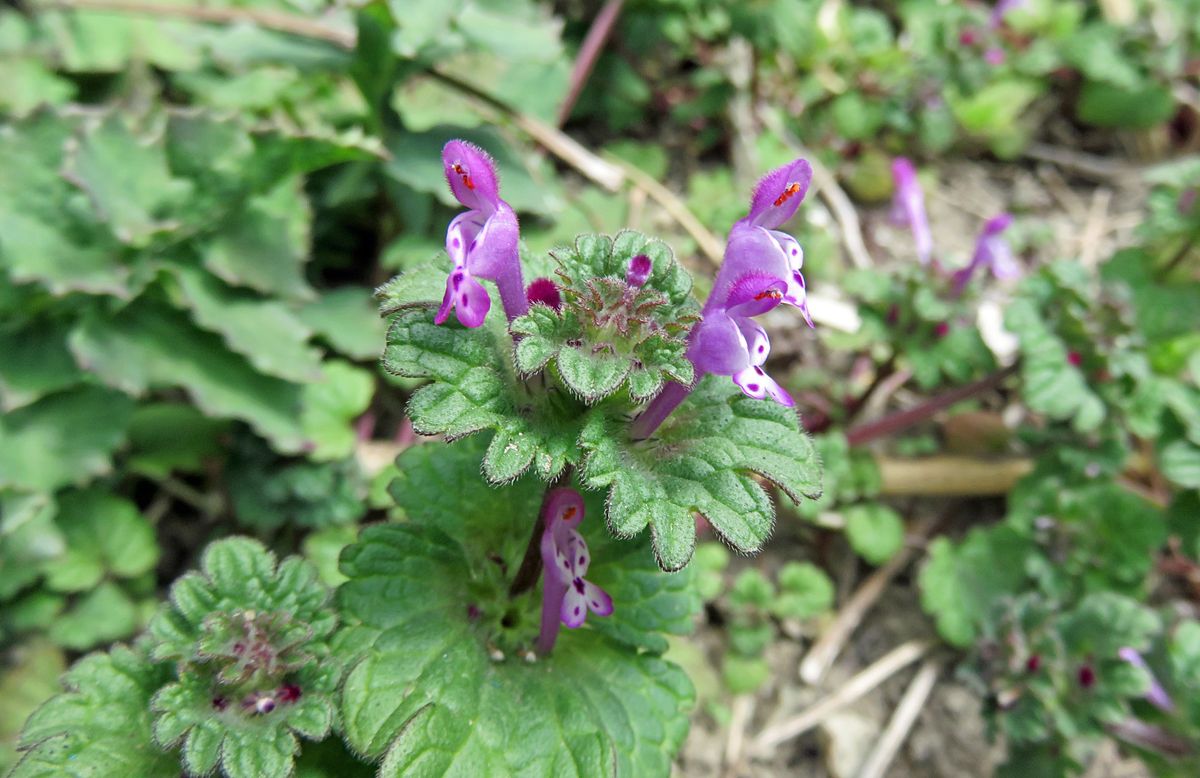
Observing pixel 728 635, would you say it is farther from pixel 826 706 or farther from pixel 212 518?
pixel 212 518

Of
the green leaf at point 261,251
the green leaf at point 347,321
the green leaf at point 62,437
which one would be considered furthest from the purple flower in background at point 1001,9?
the green leaf at point 62,437

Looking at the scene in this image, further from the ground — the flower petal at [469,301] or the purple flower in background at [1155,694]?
the flower petal at [469,301]

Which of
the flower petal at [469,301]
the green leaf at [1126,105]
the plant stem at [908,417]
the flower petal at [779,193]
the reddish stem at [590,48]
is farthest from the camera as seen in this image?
the green leaf at [1126,105]

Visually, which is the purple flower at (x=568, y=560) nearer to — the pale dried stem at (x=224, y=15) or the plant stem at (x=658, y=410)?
the plant stem at (x=658, y=410)

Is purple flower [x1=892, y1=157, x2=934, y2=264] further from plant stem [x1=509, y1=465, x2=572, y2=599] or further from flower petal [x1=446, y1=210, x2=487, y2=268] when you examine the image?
flower petal [x1=446, y1=210, x2=487, y2=268]

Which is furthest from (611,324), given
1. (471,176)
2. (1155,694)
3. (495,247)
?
(1155,694)

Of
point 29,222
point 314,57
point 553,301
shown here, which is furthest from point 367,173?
point 553,301

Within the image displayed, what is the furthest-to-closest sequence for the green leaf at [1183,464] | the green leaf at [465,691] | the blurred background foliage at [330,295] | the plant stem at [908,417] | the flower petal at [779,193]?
the plant stem at [908,417] < the green leaf at [1183,464] < the blurred background foliage at [330,295] < the green leaf at [465,691] < the flower petal at [779,193]

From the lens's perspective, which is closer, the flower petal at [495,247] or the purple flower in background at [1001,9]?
the flower petal at [495,247]
